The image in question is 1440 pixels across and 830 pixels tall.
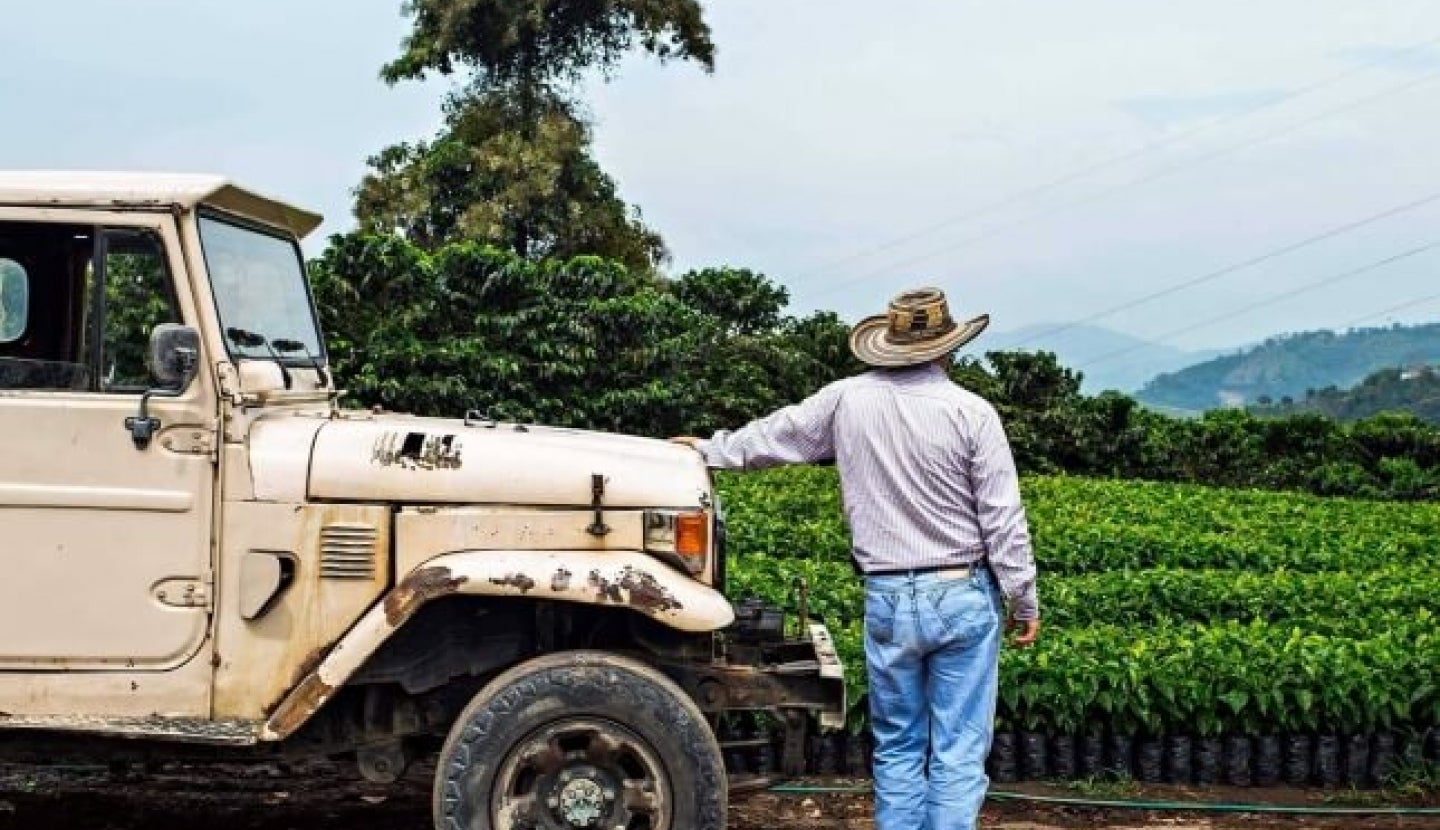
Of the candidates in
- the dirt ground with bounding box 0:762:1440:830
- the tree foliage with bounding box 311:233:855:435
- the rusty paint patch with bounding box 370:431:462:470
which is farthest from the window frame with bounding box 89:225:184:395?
the tree foliage with bounding box 311:233:855:435

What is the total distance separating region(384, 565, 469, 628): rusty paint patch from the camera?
5664 mm

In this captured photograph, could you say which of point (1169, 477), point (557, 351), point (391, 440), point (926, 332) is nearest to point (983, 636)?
point (926, 332)

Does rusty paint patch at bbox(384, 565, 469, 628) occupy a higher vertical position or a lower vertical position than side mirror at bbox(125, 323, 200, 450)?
lower

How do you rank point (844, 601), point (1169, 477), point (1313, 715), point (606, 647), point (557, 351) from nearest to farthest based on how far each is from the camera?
point (606, 647)
point (1313, 715)
point (844, 601)
point (557, 351)
point (1169, 477)

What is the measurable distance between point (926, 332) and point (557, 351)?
1905 centimetres

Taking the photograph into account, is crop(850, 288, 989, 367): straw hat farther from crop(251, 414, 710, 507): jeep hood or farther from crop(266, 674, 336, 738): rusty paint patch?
crop(266, 674, 336, 738): rusty paint patch

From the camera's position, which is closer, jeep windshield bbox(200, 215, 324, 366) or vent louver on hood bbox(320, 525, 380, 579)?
vent louver on hood bbox(320, 525, 380, 579)

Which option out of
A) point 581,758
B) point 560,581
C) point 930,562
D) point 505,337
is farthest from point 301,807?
point 505,337

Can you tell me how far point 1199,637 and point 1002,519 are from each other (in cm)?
407

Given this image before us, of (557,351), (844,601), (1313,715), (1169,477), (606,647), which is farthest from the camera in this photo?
(1169,477)

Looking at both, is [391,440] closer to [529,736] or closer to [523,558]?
[523,558]

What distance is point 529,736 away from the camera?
5758 millimetres

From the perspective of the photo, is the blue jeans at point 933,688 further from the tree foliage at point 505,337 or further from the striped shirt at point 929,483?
the tree foliage at point 505,337

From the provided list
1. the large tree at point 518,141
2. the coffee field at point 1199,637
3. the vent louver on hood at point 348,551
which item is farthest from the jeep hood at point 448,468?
the large tree at point 518,141
